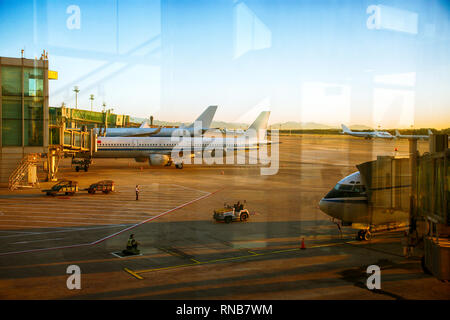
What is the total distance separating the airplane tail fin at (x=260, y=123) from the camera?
58.5 m

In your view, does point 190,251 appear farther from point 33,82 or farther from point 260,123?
point 260,123

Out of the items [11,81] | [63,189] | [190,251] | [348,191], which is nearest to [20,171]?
[63,189]

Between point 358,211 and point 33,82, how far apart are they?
105 feet

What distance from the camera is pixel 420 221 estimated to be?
45.6 feet

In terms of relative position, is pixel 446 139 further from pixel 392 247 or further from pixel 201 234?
pixel 201 234

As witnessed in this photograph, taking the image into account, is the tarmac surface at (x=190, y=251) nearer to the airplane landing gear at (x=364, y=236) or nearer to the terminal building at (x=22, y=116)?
the airplane landing gear at (x=364, y=236)

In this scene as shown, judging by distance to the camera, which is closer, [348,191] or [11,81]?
[348,191]

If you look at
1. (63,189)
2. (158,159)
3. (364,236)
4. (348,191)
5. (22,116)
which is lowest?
(364,236)

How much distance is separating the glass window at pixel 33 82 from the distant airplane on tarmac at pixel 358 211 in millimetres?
29467

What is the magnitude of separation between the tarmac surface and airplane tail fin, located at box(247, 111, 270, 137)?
940 inches

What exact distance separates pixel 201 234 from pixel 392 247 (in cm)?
1032

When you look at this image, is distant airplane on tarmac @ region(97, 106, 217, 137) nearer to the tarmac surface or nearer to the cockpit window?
the tarmac surface

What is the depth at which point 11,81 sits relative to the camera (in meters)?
36.1
